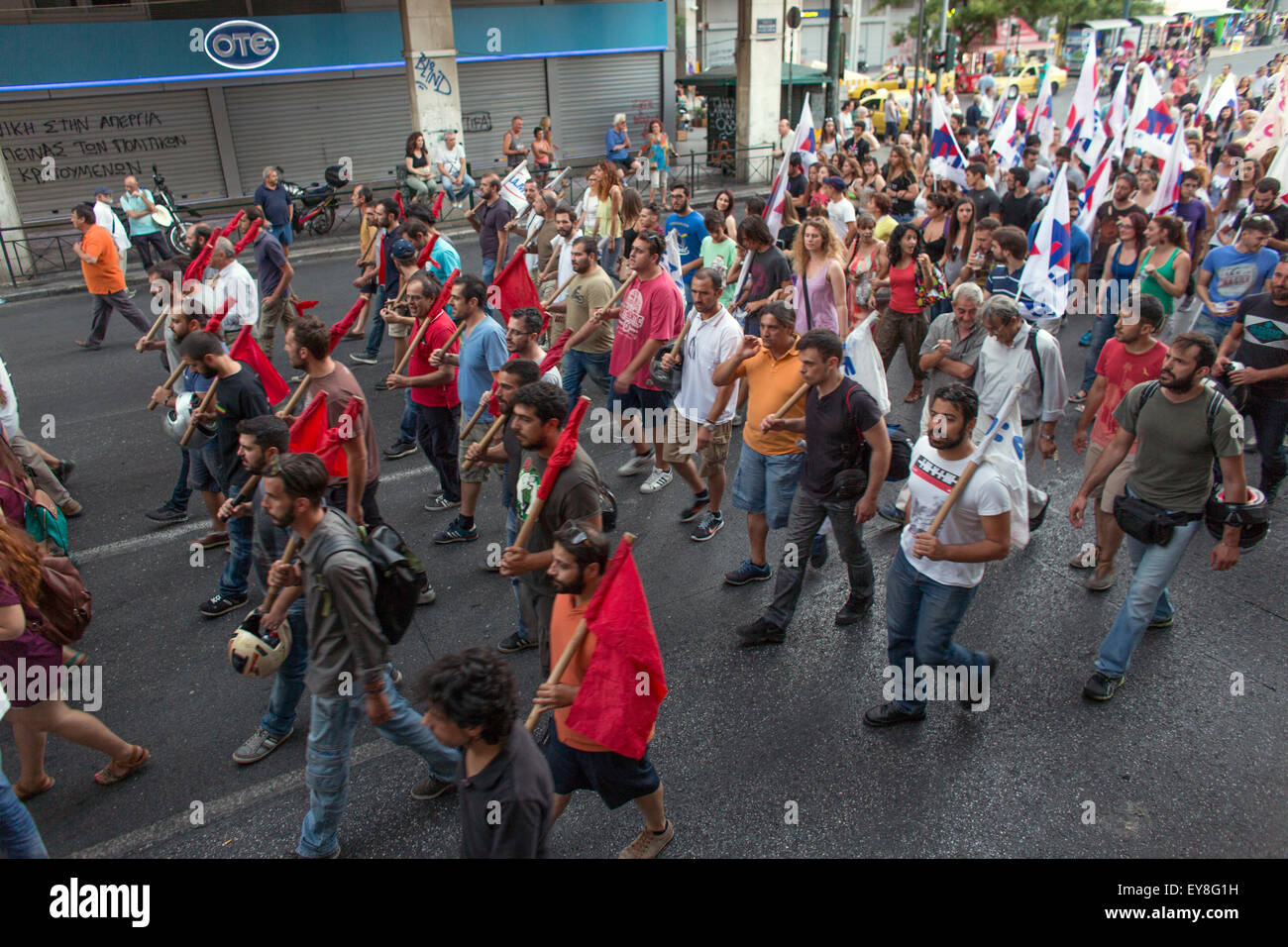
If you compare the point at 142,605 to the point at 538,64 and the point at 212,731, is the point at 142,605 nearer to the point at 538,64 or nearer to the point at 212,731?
the point at 212,731

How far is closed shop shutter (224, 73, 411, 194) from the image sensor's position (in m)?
19.5

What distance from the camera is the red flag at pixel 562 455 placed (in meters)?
3.92

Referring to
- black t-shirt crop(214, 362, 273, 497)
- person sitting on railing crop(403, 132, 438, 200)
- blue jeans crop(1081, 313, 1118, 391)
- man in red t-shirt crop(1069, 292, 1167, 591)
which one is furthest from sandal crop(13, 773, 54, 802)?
person sitting on railing crop(403, 132, 438, 200)

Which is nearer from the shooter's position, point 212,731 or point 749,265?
point 212,731

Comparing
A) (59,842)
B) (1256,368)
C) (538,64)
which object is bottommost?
(59,842)

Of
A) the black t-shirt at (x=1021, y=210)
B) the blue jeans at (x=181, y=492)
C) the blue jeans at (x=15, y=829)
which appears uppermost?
the black t-shirt at (x=1021, y=210)

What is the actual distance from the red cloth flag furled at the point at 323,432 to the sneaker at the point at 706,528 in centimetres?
248

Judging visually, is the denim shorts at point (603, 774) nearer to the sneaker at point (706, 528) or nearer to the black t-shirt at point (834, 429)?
the black t-shirt at point (834, 429)

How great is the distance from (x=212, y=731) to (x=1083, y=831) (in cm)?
413

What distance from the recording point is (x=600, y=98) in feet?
75.4

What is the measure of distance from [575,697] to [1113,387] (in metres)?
4.10

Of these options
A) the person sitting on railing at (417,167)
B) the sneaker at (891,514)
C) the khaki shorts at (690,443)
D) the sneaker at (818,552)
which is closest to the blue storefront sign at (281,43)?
the person sitting on railing at (417,167)

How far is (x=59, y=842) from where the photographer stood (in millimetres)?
3932

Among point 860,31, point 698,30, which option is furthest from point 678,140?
point 860,31
